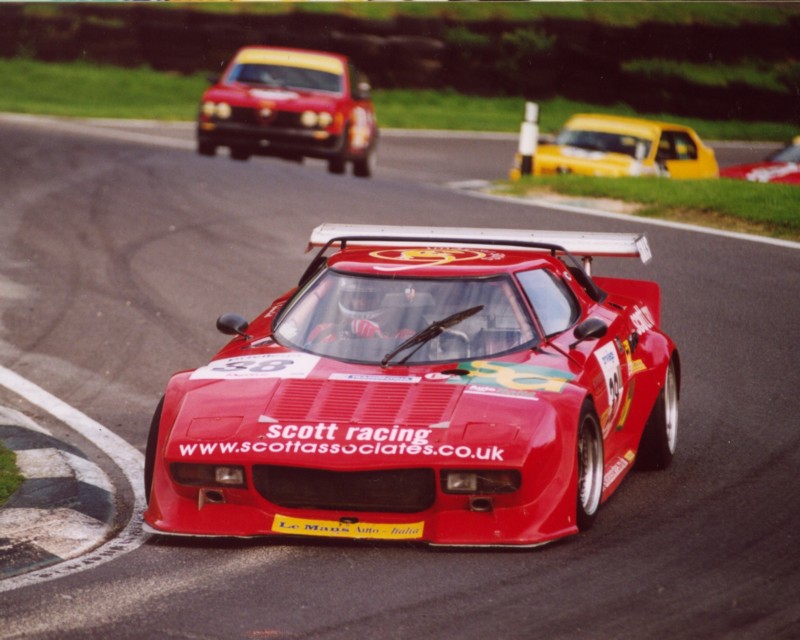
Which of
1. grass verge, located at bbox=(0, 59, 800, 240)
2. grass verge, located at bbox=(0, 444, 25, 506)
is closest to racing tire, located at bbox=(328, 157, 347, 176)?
grass verge, located at bbox=(0, 59, 800, 240)

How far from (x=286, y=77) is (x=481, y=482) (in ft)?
51.9

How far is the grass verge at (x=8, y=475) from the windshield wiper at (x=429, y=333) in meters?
1.91

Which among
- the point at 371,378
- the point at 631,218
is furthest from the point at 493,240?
the point at 631,218

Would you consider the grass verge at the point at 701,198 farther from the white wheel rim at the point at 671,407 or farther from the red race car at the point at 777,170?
the white wheel rim at the point at 671,407

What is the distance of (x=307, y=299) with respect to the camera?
7617 mm

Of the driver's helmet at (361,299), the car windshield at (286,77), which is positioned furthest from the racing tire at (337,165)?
the driver's helmet at (361,299)

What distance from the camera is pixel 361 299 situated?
7418 mm

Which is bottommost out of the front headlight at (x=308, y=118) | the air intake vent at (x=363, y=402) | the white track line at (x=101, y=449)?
the front headlight at (x=308, y=118)

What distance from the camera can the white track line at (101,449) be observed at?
241 inches

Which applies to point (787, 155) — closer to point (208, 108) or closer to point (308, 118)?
point (308, 118)

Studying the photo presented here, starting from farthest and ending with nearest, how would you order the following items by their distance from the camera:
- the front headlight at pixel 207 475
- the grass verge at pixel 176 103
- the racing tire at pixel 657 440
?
the grass verge at pixel 176 103 < the racing tire at pixel 657 440 < the front headlight at pixel 207 475

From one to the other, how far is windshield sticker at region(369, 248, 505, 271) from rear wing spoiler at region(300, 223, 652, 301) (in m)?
0.22

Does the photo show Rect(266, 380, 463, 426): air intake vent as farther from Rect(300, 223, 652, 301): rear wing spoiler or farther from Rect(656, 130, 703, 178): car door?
Rect(656, 130, 703, 178): car door

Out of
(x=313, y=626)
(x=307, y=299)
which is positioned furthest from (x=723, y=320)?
(x=313, y=626)
